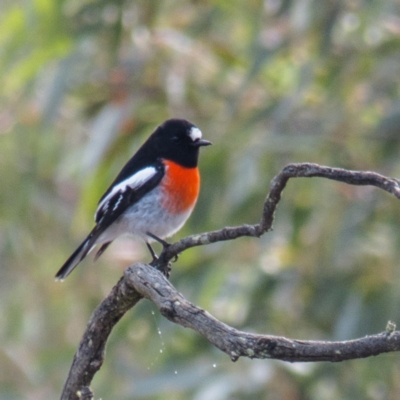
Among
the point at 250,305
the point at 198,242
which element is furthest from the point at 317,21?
the point at 198,242

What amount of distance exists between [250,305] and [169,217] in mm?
1405

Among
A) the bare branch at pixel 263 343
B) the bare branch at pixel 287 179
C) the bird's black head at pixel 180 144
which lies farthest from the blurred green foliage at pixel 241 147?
the bare branch at pixel 263 343

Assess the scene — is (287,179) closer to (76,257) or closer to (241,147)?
(76,257)

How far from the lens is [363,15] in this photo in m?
5.43

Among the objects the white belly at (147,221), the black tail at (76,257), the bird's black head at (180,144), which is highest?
the bird's black head at (180,144)

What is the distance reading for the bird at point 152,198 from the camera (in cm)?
448

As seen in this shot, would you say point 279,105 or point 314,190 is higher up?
point 279,105

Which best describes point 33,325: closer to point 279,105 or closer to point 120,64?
point 120,64

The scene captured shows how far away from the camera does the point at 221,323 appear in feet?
6.98

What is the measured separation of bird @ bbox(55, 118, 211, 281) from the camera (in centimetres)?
448

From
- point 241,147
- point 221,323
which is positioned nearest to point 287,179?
point 221,323

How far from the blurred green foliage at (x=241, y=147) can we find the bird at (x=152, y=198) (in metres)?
0.43

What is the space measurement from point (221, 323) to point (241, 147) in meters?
3.13

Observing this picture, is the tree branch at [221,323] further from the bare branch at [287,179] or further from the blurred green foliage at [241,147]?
the blurred green foliage at [241,147]
